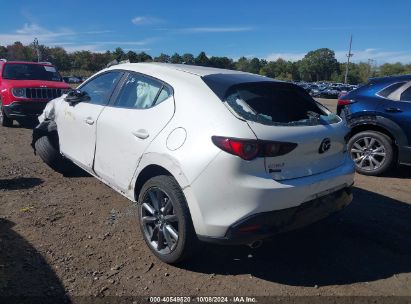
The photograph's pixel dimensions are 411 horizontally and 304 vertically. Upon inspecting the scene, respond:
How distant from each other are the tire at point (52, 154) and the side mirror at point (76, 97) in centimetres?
97

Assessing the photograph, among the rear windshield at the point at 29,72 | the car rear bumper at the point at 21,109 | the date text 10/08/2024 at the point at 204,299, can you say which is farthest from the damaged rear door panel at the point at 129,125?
the rear windshield at the point at 29,72

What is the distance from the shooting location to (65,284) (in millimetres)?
3139

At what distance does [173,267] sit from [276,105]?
5.58 feet

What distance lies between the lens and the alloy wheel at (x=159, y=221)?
10.9 ft

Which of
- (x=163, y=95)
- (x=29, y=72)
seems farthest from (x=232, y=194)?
(x=29, y=72)

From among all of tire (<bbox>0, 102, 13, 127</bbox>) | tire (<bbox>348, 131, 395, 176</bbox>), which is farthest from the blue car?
tire (<bbox>0, 102, 13, 127</bbox>)

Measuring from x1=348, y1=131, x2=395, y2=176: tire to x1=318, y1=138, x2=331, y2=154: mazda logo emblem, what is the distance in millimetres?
3407

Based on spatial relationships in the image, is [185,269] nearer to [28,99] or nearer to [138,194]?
[138,194]

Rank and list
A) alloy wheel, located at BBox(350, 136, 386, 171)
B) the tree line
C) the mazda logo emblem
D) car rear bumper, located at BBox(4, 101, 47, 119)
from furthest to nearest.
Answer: the tree line → car rear bumper, located at BBox(4, 101, 47, 119) → alloy wheel, located at BBox(350, 136, 386, 171) → the mazda logo emblem

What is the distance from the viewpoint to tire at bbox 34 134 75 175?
568cm

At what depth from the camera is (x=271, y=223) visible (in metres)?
2.99

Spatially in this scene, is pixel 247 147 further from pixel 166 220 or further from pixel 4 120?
pixel 4 120

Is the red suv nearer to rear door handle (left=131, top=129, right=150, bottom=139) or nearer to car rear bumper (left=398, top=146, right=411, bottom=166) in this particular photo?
rear door handle (left=131, top=129, right=150, bottom=139)

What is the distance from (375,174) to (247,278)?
404 cm
